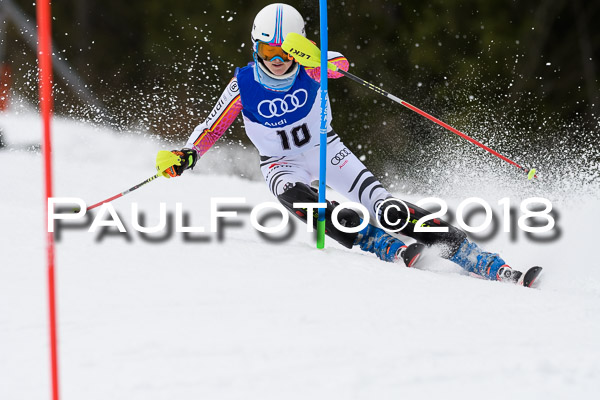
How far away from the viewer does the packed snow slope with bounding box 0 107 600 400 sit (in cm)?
133

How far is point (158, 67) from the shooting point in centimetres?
980

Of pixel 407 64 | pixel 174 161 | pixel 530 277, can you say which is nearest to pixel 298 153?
pixel 174 161

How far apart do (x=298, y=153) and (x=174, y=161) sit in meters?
0.56

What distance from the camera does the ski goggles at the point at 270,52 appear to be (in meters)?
2.48

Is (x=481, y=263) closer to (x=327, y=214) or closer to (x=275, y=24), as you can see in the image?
(x=327, y=214)

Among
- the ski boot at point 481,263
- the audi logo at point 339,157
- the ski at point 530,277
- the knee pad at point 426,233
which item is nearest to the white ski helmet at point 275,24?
the audi logo at point 339,157

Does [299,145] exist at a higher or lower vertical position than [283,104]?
lower

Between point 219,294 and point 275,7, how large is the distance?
1.27 meters

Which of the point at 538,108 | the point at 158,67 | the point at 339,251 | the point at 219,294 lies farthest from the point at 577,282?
the point at 158,67

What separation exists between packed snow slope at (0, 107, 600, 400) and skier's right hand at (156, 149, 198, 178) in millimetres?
325

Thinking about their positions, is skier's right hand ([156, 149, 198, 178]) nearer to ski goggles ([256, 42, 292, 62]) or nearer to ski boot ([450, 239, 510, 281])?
ski goggles ([256, 42, 292, 62])

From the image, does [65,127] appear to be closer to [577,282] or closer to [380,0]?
[380,0]

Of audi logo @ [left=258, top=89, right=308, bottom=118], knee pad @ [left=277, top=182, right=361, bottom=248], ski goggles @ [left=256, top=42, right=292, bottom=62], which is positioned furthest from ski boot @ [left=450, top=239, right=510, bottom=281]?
ski goggles @ [left=256, top=42, right=292, bottom=62]

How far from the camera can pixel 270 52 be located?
2.49m
